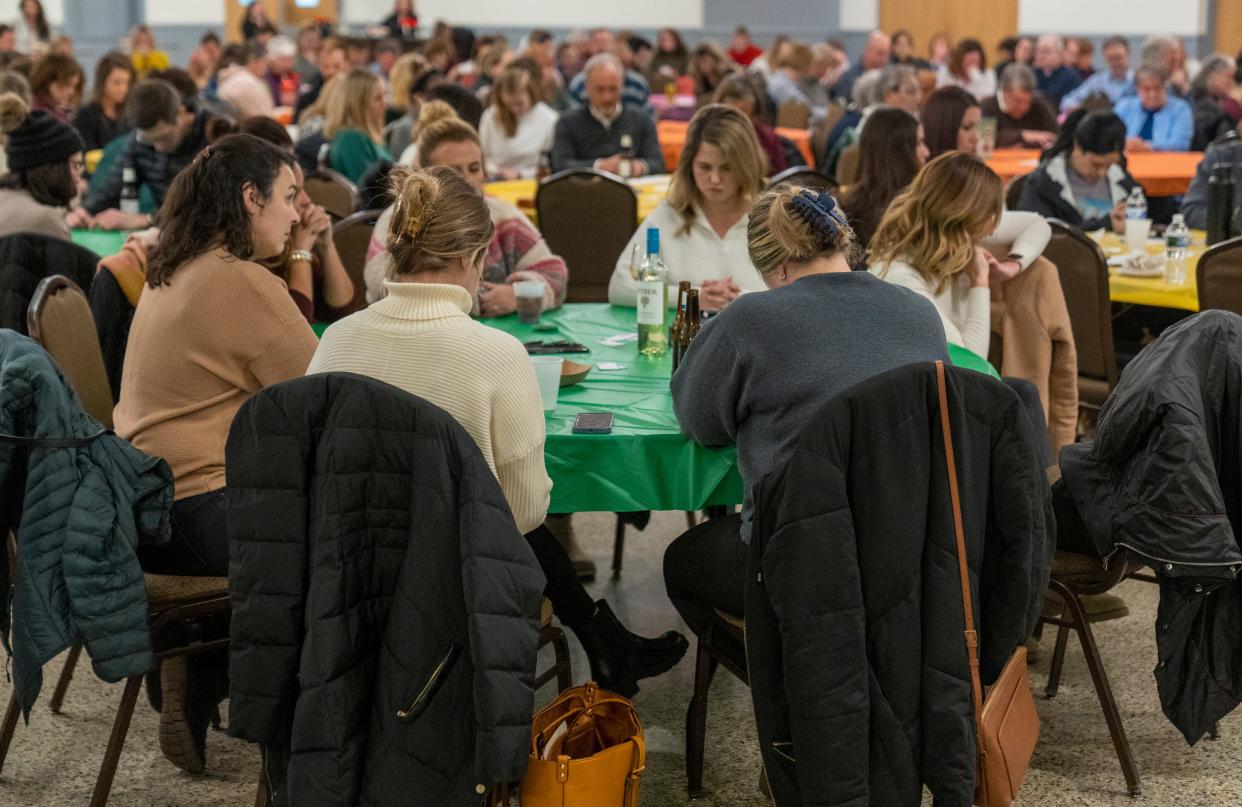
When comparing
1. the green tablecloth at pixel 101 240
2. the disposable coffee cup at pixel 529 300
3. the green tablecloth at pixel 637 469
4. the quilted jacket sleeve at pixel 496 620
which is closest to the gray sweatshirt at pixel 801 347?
the green tablecloth at pixel 637 469

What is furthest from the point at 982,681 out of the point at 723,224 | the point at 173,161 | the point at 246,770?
the point at 173,161

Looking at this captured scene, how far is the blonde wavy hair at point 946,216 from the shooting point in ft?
10.9

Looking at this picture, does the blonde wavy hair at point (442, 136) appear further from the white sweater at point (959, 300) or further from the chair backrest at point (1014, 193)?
the chair backrest at point (1014, 193)

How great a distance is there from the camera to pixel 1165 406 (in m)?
2.48

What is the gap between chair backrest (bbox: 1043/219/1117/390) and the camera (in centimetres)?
398

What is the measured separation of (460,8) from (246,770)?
16.5 meters

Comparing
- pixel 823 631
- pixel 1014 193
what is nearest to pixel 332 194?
pixel 1014 193

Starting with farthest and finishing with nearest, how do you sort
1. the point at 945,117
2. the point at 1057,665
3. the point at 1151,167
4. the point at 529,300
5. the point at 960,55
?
the point at 960,55, the point at 1151,167, the point at 945,117, the point at 529,300, the point at 1057,665

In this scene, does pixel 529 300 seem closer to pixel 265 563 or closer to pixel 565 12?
pixel 265 563

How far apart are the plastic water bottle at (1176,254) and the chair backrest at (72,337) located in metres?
3.01

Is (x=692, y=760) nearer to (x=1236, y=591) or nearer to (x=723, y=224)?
(x=1236, y=591)

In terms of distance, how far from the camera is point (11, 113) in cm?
427

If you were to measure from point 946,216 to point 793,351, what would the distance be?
3.75 feet

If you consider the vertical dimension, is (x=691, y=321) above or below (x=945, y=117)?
below
